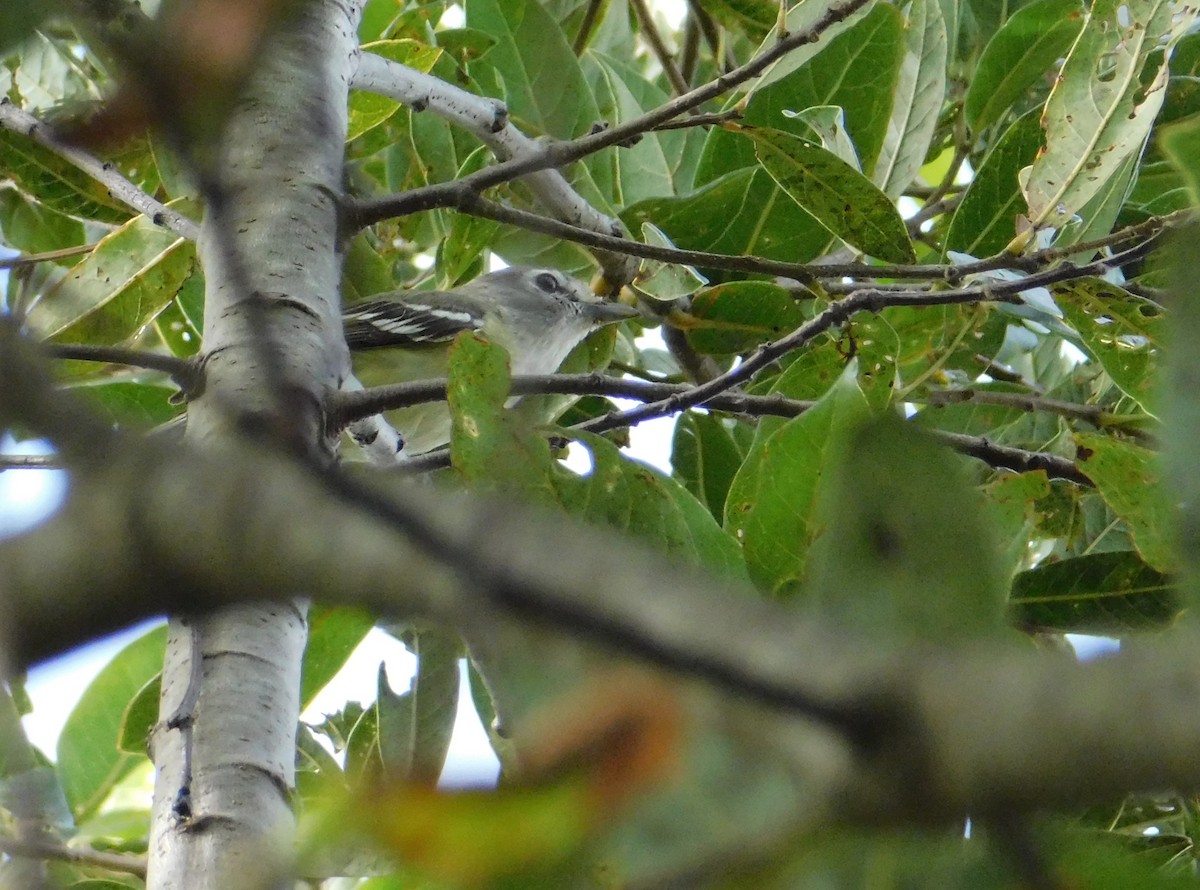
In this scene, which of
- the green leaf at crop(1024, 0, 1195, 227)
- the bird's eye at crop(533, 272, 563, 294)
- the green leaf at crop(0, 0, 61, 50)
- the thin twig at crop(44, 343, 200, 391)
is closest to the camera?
the green leaf at crop(0, 0, 61, 50)

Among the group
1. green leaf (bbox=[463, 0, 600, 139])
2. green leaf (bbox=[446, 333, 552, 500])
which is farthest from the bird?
green leaf (bbox=[446, 333, 552, 500])

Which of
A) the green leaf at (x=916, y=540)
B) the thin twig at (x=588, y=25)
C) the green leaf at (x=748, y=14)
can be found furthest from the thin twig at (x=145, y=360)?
the thin twig at (x=588, y=25)

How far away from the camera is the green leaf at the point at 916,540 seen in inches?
34.1

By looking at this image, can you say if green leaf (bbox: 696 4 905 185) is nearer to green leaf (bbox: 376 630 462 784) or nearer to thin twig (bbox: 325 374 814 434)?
thin twig (bbox: 325 374 814 434)

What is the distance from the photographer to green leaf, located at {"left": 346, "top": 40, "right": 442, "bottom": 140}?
2836mm

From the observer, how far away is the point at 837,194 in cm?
238

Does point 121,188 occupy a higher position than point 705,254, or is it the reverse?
point 121,188

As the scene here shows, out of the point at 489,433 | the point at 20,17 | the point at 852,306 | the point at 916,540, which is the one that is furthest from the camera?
the point at 852,306

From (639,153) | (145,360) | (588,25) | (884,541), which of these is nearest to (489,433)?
(145,360)

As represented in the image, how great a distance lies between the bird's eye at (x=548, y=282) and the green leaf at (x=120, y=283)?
2.53 metres

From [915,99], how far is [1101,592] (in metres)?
1.26

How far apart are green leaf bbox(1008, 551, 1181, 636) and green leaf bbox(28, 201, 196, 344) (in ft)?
6.20

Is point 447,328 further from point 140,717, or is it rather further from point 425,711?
point 425,711

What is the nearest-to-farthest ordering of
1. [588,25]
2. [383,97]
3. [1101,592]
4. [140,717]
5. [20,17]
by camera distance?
[20,17]
[1101,592]
[140,717]
[383,97]
[588,25]
